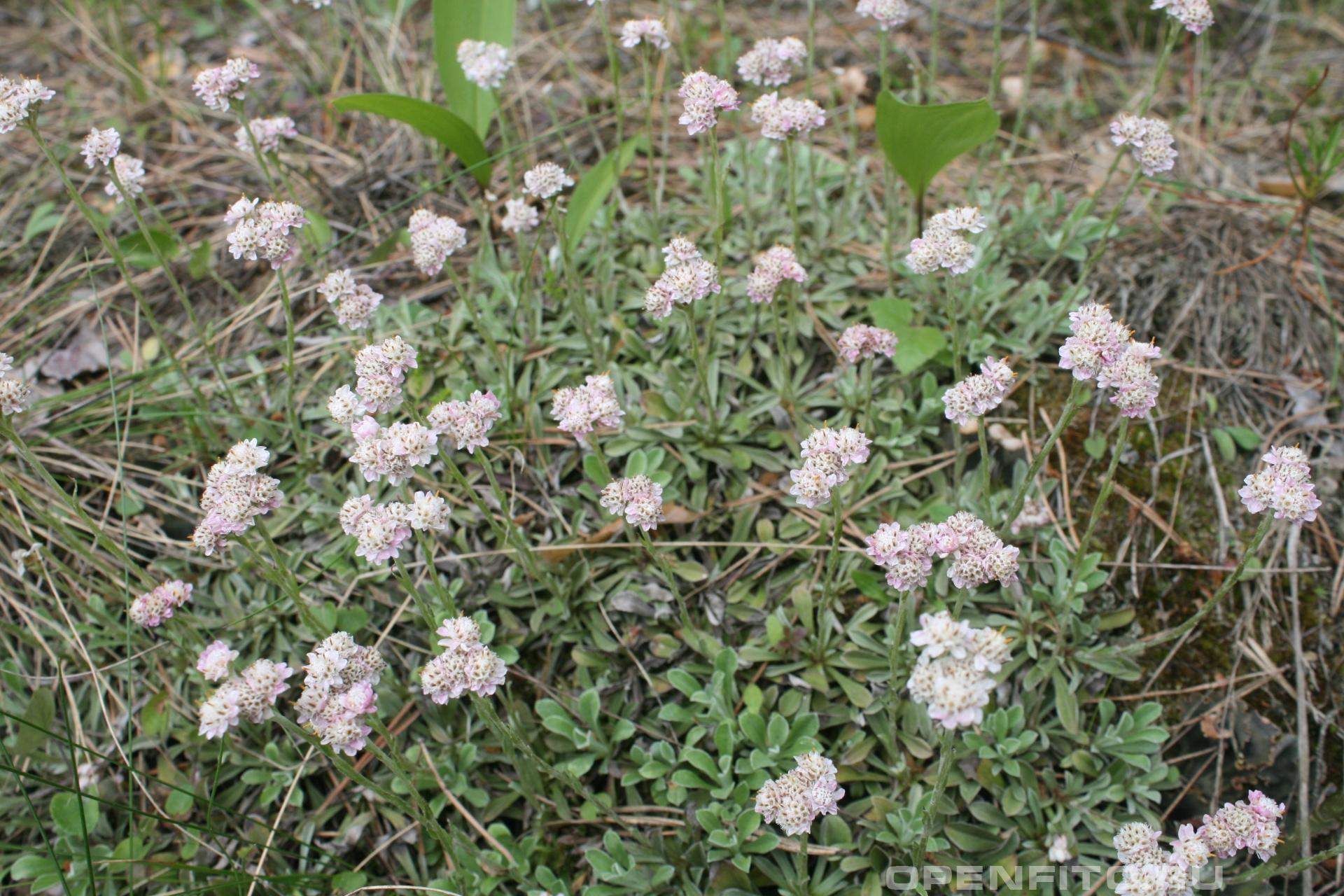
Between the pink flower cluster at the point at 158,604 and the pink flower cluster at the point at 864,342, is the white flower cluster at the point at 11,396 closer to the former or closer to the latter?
the pink flower cluster at the point at 158,604

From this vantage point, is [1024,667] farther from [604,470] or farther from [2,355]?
[2,355]

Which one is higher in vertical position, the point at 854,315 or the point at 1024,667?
the point at 854,315

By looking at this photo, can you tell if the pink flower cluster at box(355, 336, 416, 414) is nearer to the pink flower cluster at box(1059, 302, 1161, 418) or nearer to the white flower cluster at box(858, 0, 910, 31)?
the pink flower cluster at box(1059, 302, 1161, 418)

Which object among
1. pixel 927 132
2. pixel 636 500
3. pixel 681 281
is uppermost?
pixel 927 132

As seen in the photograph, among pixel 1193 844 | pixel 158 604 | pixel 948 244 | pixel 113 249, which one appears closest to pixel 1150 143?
pixel 948 244

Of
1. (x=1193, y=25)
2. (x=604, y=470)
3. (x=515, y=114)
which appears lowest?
(x=604, y=470)

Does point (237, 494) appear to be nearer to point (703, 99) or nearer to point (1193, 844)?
point (703, 99)

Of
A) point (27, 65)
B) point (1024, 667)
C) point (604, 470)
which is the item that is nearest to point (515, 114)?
point (604, 470)
